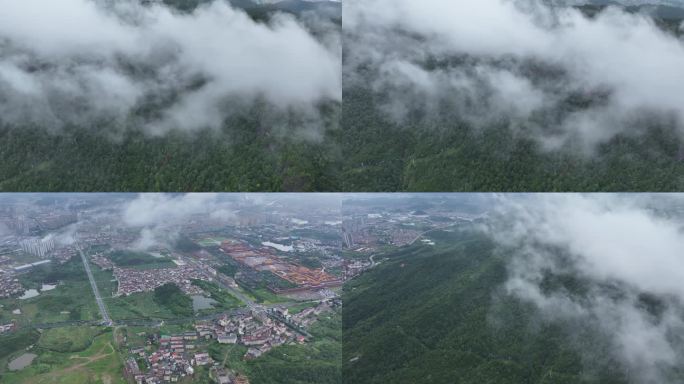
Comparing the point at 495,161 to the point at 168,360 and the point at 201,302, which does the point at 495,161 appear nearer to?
the point at 201,302

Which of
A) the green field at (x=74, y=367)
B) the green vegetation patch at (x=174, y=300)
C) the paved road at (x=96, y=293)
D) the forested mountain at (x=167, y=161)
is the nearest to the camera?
the green field at (x=74, y=367)

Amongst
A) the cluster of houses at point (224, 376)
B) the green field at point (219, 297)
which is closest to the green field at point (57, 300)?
the green field at point (219, 297)

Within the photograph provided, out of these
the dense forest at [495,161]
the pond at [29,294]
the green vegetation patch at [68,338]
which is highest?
the dense forest at [495,161]

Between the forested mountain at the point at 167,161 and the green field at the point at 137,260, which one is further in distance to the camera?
the forested mountain at the point at 167,161

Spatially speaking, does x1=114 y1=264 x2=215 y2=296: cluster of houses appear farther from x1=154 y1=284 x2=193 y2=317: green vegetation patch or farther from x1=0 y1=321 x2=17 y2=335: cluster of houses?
x1=0 y1=321 x2=17 y2=335: cluster of houses

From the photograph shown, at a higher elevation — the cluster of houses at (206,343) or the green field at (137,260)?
the green field at (137,260)

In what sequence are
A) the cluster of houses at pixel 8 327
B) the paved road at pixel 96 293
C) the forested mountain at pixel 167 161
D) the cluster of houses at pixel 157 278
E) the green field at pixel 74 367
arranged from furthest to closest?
the forested mountain at pixel 167 161 → the cluster of houses at pixel 157 278 → the paved road at pixel 96 293 → the cluster of houses at pixel 8 327 → the green field at pixel 74 367

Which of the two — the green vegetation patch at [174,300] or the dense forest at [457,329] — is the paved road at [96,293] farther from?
the dense forest at [457,329]
